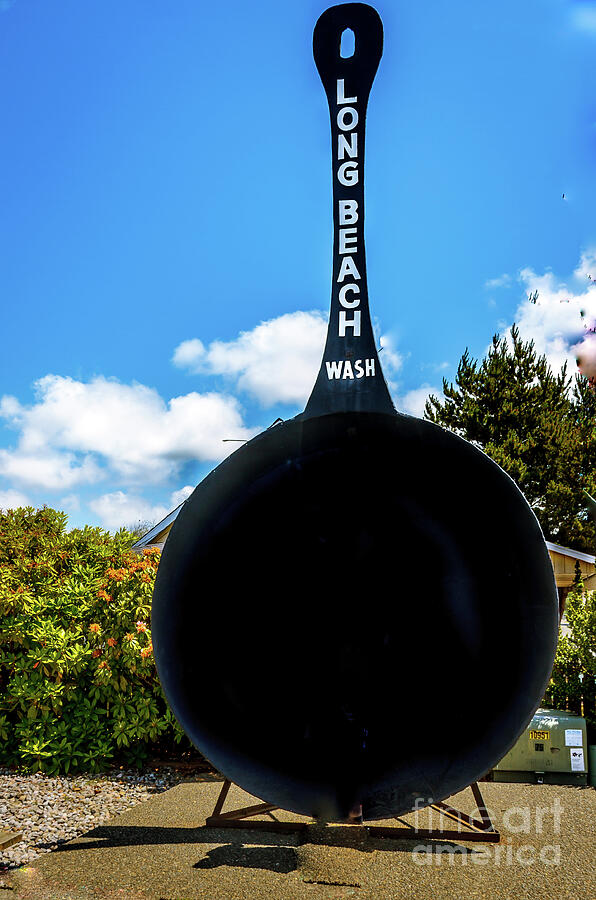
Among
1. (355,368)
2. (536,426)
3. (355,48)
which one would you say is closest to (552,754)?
(355,368)

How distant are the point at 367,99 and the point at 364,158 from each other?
0.11 m

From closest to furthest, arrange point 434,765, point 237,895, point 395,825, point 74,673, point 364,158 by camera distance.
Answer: point 364,158 < point 434,765 < point 237,895 < point 395,825 < point 74,673

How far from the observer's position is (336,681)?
152cm

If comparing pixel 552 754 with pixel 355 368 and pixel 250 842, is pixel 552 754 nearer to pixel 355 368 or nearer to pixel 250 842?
pixel 250 842

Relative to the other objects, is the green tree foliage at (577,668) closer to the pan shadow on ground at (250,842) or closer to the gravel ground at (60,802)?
the pan shadow on ground at (250,842)

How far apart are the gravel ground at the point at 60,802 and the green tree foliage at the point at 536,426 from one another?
55.6 ft

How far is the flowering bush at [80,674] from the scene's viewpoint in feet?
20.5

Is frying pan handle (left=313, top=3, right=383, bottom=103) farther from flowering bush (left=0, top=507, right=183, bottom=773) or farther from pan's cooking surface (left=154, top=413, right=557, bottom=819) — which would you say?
flowering bush (left=0, top=507, right=183, bottom=773)

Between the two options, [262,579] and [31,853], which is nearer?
[262,579]

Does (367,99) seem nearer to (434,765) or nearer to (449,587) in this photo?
(449,587)

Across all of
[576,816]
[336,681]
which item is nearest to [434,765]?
[336,681]

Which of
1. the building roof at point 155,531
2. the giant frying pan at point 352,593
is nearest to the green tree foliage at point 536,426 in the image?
the building roof at point 155,531

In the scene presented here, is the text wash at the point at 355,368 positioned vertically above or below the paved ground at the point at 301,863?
above

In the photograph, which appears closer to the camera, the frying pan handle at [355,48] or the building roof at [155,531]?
the frying pan handle at [355,48]
